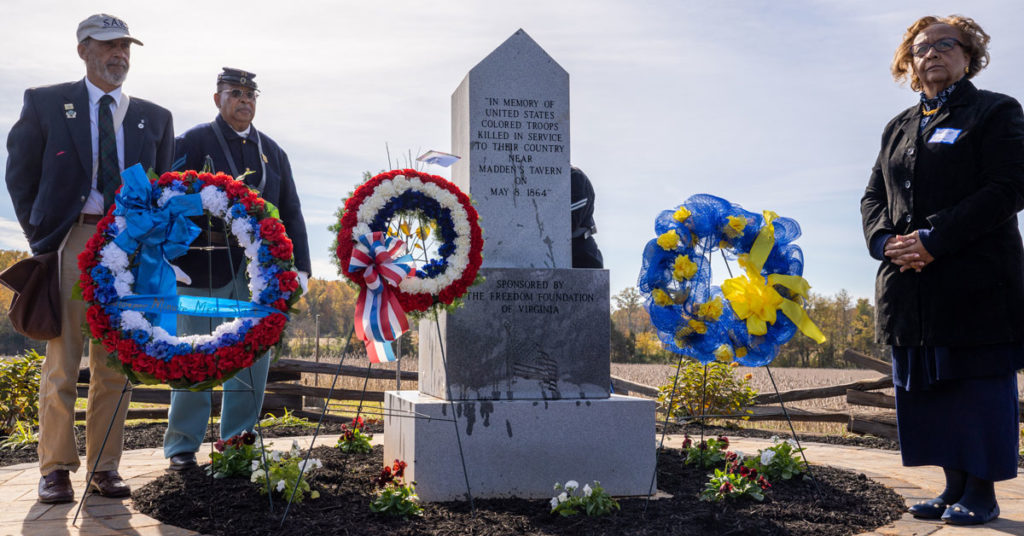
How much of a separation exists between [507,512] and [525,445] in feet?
1.62

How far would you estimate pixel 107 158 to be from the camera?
13.4ft

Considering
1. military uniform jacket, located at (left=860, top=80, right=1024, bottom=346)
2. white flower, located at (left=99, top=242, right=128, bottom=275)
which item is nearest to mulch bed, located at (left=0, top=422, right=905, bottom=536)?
military uniform jacket, located at (left=860, top=80, right=1024, bottom=346)

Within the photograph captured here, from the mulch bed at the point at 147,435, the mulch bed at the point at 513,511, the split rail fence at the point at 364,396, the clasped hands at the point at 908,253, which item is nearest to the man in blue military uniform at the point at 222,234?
the mulch bed at the point at 147,435

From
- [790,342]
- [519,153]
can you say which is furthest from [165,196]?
[790,342]

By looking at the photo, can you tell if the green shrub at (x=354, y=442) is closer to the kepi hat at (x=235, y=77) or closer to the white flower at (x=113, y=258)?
the white flower at (x=113, y=258)

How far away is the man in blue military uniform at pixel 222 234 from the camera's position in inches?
187

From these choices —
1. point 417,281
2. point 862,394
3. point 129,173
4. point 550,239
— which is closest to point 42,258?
point 129,173

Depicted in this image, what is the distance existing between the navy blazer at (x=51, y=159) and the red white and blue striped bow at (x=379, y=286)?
1.49 meters

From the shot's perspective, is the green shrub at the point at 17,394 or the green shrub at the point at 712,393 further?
the green shrub at the point at 712,393

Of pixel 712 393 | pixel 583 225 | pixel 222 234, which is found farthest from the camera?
pixel 712 393

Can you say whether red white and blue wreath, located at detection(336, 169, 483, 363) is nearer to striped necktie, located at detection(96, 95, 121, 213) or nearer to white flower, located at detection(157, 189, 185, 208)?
white flower, located at detection(157, 189, 185, 208)

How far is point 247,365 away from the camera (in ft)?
11.5

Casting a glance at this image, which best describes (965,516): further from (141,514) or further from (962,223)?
(141,514)

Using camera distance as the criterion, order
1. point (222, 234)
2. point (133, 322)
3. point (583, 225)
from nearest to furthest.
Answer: point (133, 322)
point (222, 234)
point (583, 225)
